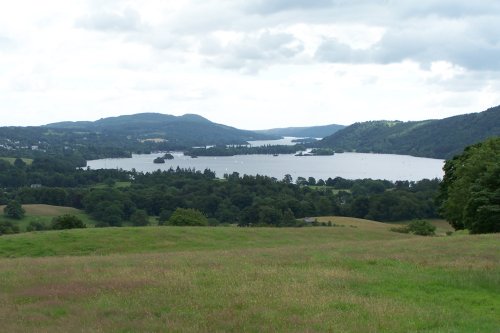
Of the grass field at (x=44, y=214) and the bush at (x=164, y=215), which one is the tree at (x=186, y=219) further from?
the bush at (x=164, y=215)

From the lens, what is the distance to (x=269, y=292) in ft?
57.7

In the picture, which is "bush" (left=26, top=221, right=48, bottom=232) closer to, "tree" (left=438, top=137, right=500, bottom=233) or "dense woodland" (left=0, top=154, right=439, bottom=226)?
"dense woodland" (left=0, top=154, right=439, bottom=226)

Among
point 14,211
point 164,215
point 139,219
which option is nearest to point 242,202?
point 164,215

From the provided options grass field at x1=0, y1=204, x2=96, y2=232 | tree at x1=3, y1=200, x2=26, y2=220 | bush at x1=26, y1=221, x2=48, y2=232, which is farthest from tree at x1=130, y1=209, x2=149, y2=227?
tree at x1=3, y1=200, x2=26, y2=220

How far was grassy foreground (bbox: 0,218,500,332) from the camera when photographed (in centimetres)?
1403

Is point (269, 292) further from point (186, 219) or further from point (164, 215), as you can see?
point (164, 215)

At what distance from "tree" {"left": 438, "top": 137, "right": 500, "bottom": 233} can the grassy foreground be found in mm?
20534

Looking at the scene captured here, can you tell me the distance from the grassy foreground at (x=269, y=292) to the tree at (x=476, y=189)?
67.4 ft

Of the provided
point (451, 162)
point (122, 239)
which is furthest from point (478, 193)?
point (122, 239)

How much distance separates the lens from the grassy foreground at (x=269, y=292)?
14.0 meters

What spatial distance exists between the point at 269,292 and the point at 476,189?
41.5 meters

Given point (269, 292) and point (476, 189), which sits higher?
point (476, 189)

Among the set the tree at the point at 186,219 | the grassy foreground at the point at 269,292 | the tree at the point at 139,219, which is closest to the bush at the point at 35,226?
the tree at the point at 139,219

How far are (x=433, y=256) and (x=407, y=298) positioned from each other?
10.4m
